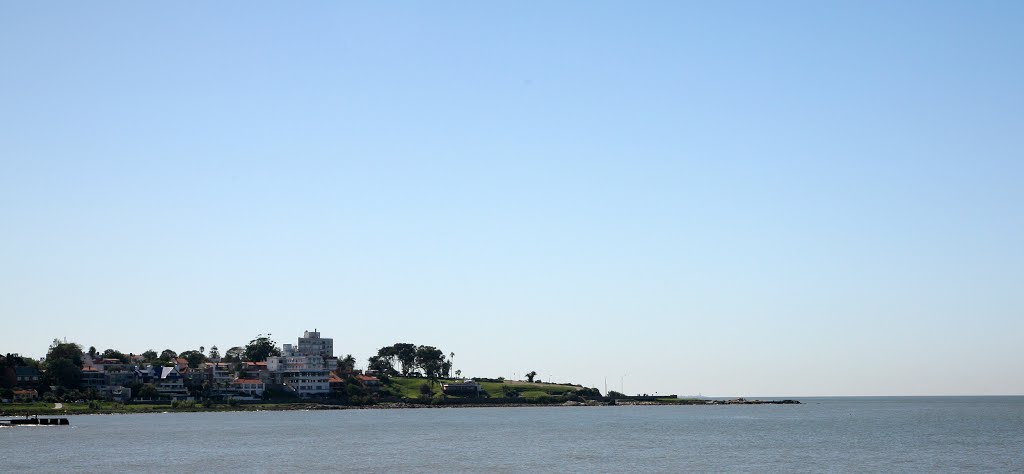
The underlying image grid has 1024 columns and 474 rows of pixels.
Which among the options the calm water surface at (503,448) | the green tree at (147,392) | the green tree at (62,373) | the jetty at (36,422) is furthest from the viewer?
the green tree at (147,392)

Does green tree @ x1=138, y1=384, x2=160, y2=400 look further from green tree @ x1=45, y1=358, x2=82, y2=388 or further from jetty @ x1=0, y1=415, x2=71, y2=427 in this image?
jetty @ x1=0, y1=415, x2=71, y2=427

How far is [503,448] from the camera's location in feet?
305

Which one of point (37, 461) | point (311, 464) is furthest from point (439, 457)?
point (37, 461)

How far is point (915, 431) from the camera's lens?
404 ft

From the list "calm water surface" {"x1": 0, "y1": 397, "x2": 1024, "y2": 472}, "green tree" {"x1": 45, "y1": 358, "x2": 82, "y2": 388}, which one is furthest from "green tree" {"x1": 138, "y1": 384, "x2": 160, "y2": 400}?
"calm water surface" {"x1": 0, "y1": 397, "x2": 1024, "y2": 472}

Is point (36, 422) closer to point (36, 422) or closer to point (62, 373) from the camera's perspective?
point (36, 422)

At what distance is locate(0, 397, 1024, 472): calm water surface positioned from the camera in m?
74.8

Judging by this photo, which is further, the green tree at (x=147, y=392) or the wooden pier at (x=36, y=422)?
the green tree at (x=147, y=392)

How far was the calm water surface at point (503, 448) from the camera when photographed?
74812 mm

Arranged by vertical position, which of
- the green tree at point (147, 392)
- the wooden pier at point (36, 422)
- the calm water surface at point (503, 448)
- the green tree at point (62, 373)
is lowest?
the calm water surface at point (503, 448)

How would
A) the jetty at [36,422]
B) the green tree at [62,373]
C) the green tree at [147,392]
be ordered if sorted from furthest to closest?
the green tree at [147,392] < the green tree at [62,373] < the jetty at [36,422]

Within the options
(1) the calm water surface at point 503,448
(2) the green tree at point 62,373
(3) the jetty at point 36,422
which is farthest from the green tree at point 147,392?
(3) the jetty at point 36,422

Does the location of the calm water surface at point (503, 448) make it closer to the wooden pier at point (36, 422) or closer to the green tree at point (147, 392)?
the wooden pier at point (36, 422)

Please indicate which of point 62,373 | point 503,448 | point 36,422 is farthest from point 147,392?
point 503,448
